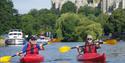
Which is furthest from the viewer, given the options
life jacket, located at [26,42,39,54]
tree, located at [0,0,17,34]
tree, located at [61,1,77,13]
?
tree, located at [61,1,77,13]

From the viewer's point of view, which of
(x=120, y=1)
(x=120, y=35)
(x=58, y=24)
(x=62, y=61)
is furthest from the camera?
(x=120, y=1)

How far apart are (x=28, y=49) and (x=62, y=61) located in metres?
4.73

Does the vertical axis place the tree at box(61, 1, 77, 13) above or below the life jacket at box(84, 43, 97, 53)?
above

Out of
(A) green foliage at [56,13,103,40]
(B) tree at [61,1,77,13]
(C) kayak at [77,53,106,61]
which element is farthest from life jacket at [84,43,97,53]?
(B) tree at [61,1,77,13]

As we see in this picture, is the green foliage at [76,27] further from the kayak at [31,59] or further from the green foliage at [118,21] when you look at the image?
the kayak at [31,59]

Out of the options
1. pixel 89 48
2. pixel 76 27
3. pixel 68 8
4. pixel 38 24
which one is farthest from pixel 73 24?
pixel 68 8

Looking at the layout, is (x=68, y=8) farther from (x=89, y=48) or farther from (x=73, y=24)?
(x=89, y=48)

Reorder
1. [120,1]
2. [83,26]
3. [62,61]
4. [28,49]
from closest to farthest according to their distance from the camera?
[28,49] < [62,61] < [83,26] < [120,1]

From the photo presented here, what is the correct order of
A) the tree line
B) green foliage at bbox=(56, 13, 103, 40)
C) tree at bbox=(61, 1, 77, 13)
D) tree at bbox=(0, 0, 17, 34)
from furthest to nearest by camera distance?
1. tree at bbox=(61, 1, 77, 13)
2. tree at bbox=(0, 0, 17, 34)
3. the tree line
4. green foliage at bbox=(56, 13, 103, 40)

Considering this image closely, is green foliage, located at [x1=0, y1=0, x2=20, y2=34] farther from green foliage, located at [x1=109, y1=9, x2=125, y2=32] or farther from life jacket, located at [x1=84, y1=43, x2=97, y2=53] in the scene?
life jacket, located at [x1=84, y1=43, x2=97, y2=53]

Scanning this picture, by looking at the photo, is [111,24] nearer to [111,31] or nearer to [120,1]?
[111,31]

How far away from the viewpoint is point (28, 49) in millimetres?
35438

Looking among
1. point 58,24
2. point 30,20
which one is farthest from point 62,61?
point 30,20

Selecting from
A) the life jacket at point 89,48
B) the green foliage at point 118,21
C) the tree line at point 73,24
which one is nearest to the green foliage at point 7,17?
the tree line at point 73,24
